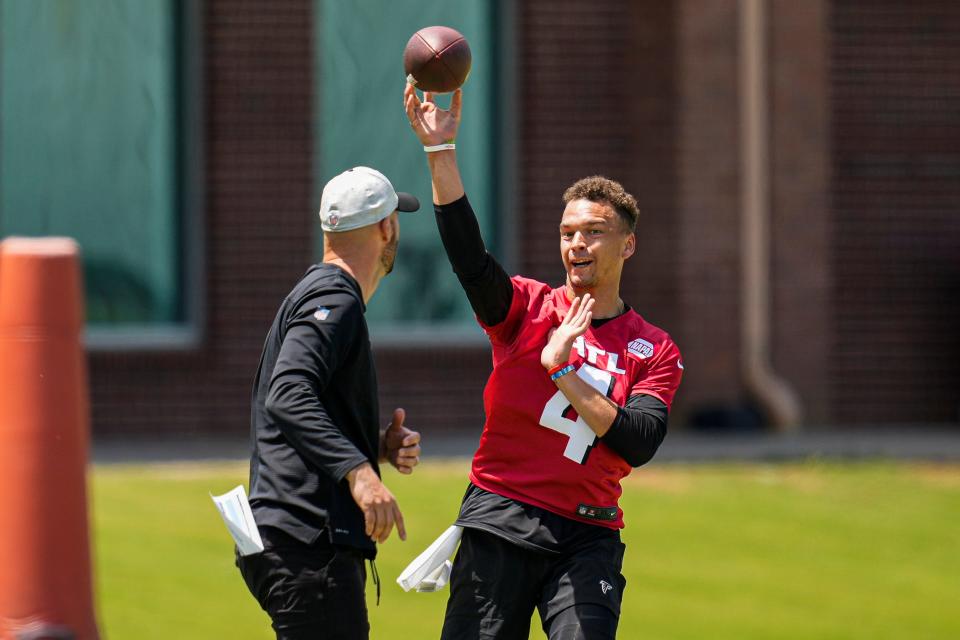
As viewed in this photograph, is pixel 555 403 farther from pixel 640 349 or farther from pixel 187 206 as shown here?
pixel 187 206

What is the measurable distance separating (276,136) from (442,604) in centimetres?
717

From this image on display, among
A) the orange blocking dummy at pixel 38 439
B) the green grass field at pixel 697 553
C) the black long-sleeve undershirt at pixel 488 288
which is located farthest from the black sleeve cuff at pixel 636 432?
the green grass field at pixel 697 553

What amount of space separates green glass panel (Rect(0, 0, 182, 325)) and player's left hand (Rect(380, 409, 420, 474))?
9993 mm

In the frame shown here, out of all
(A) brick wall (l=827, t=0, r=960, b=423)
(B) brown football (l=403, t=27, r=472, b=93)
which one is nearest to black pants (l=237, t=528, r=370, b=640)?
(B) brown football (l=403, t=27, r=472, b=93)

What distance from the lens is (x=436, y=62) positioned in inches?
211

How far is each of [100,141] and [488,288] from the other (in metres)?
10.3

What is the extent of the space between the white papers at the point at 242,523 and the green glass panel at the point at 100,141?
10.3 metres

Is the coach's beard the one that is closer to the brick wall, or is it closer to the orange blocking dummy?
the orange blocking dummy

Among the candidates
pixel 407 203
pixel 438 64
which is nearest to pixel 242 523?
pixel 407 203

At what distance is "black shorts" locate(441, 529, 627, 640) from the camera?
4.87 metres

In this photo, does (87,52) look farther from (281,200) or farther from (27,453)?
(27,453)

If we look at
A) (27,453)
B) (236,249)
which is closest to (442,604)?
(27,453)

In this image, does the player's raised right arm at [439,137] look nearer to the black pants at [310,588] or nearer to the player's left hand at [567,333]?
the player's left hand at [567,333]

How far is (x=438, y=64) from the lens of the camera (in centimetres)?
537
